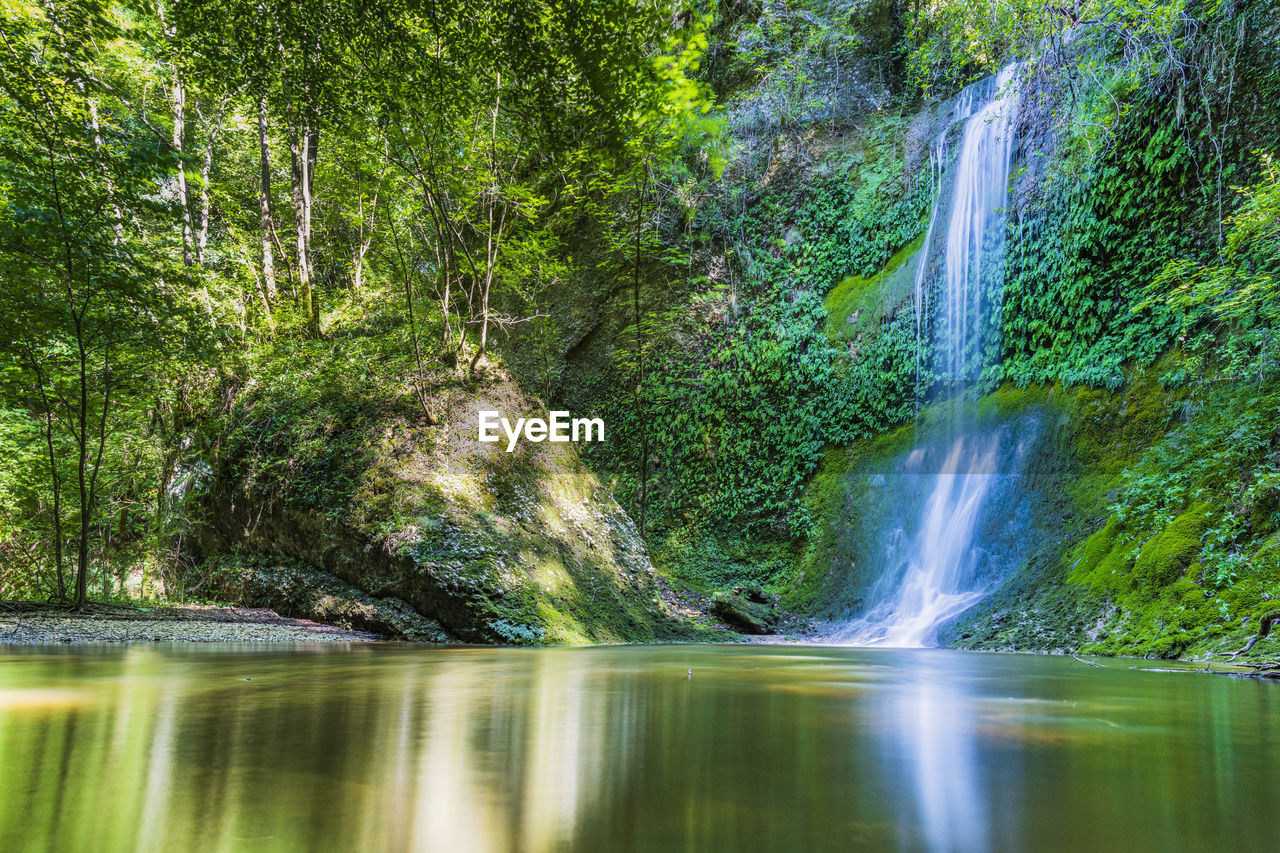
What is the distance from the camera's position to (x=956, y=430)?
12.1 meters

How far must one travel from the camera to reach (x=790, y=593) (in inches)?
492

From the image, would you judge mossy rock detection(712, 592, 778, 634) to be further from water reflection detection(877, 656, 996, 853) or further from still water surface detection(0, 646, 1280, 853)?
water reflection detection(877, 656, 996, 853)

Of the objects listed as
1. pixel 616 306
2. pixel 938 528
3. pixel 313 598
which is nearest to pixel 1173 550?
pixel 938 528

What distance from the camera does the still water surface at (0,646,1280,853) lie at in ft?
3.93

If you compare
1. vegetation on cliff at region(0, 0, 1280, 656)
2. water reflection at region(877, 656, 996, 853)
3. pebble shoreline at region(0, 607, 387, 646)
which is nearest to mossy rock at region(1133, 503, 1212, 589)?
vegetation on cliff at region(0, 0, 1280, 656)

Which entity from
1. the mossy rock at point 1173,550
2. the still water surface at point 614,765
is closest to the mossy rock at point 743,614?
the mossy rock at point 1173,550

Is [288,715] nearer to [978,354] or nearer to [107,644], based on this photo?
[107,644]

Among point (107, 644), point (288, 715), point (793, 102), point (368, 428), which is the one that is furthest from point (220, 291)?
point (793, 102)

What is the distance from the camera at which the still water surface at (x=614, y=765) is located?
3.93 ft

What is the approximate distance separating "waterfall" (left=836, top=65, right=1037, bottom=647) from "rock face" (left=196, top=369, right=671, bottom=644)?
15.0 ft

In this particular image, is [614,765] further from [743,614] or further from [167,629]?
[743,614]

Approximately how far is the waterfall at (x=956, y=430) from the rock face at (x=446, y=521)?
15.0 feet

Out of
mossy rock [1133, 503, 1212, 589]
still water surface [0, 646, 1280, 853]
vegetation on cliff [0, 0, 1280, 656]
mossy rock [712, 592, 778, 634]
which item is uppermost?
vegetation on cliff [0, 0, 1280, 656]

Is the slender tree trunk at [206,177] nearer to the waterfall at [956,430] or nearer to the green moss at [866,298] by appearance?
the green moss at [866,298]
